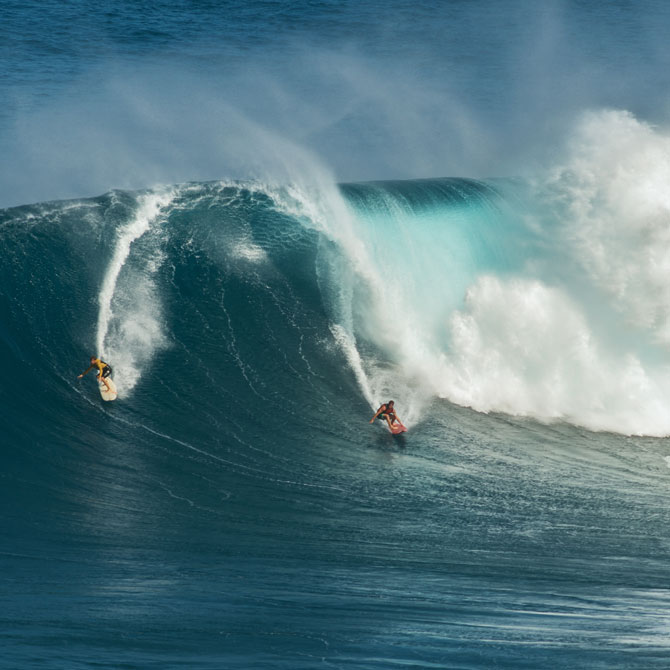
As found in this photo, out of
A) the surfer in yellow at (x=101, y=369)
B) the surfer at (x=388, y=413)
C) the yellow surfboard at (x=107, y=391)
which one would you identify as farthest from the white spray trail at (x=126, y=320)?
the surfer at (x=388, y=413)

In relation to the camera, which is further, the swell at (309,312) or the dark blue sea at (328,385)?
the swell at (309,312)

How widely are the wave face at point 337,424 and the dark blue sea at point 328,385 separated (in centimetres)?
6

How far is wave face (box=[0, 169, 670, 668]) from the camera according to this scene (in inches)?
439

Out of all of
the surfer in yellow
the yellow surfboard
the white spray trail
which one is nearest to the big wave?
the white spray trail

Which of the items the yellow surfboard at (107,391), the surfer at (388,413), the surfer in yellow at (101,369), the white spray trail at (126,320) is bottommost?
the yellow surfboard at (107,391)

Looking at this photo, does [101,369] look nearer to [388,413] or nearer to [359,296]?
[388,413]

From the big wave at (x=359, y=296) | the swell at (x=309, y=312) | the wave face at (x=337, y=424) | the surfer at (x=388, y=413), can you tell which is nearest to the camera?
the wave face at (x=337, y=424)

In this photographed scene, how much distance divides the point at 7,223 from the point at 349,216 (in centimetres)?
850

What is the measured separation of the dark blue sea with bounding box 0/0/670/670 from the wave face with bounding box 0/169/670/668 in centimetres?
6

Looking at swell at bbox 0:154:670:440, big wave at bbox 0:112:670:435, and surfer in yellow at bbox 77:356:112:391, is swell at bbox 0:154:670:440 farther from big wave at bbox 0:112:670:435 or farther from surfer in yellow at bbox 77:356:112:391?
surfer in yellow at bbox 77:356:112:391

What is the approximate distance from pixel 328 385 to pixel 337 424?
1.43 m

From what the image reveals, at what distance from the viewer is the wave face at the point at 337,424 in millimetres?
11156

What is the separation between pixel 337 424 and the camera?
1753cm

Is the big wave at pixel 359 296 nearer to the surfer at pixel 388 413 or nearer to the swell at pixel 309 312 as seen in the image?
the swell at pixel 309 312
